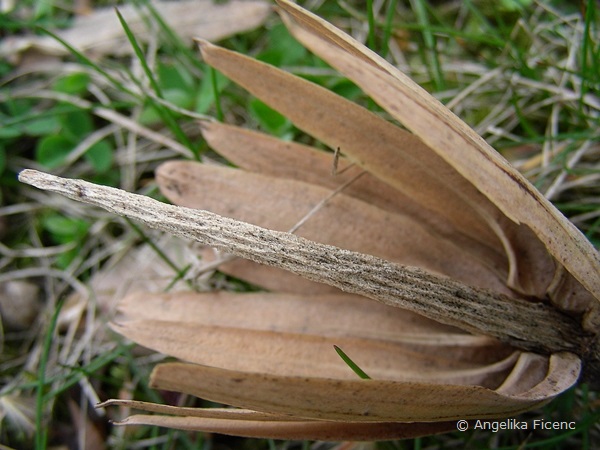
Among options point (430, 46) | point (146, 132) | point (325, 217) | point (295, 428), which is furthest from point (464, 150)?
point (146, 132)

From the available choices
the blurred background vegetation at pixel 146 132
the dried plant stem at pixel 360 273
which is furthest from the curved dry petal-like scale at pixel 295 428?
the blurred background vegetation at pixel 146 132

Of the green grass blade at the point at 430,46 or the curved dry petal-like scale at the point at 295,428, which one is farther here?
the green grass blade at the point at 430,46

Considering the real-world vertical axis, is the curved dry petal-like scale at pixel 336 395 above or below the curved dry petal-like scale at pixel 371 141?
below

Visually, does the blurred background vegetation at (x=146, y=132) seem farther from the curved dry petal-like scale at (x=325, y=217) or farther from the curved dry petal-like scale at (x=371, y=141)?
the curved dry petal-like scale at (x=371, y=141)

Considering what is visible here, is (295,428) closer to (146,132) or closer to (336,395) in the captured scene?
(336,395)

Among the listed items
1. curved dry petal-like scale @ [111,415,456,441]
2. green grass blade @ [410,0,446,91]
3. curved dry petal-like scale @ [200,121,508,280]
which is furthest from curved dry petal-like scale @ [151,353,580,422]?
green grass blade @ [410,0,446,91]

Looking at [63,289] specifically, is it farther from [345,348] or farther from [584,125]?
[584,125]

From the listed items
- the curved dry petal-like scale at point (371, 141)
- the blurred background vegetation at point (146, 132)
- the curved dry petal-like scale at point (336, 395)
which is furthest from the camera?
the blurred background vegetation at point (146, 132)

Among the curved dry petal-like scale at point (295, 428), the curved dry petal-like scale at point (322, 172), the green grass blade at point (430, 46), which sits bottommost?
the curved dry petal-like scale at point (295, 428)

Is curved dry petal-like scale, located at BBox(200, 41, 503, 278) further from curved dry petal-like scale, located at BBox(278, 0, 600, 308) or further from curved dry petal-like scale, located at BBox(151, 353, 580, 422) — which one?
curved dry petal-like scale, located at BBox(151, 353, 580, 422)
